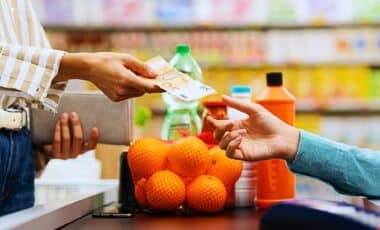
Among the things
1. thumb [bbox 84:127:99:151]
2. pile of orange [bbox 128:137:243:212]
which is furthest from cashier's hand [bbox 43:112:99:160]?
pile of orange [bbox 128:137:243:212]

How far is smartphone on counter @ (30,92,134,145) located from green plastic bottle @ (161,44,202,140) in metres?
0.21

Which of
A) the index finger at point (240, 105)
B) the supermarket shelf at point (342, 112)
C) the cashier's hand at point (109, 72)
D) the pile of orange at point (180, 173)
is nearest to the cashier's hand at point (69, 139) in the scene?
the pile of orange at point (180, 173)

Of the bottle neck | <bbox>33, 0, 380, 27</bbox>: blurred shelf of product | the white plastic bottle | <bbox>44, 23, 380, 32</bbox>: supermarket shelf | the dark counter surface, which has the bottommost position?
the dark counter surface

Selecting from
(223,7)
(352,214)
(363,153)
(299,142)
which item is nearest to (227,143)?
(299,142)

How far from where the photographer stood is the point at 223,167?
1.41 meters

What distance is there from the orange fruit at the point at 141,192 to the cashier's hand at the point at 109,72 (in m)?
0.25

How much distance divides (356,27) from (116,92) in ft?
11.7

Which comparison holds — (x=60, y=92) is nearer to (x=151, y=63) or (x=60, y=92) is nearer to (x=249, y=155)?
(x=151, y=63)

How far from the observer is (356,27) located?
14.8 feet

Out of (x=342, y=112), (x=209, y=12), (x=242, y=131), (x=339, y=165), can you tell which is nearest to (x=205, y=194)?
(x=242, y=131)

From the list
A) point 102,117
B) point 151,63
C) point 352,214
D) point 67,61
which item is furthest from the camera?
point 102,117

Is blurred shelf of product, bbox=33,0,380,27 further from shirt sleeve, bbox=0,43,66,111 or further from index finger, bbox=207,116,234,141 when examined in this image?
shirt sleeve, bbox=0,43,66,111

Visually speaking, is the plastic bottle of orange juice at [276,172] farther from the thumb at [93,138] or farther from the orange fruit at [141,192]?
the thumb at [93,138]

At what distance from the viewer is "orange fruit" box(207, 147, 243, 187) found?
1405 mm
